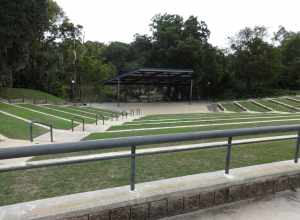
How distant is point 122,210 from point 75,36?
158 ft

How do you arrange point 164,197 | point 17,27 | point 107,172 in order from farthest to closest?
point 17,27 → point 107,172 → point 164,197

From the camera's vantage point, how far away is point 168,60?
2122 inches

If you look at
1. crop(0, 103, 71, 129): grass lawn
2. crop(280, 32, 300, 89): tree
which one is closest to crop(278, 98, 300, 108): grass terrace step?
crop(280, 32, 300, 89): tree

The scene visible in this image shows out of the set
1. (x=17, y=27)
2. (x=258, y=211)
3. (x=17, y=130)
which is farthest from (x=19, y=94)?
(x=258, y=211)

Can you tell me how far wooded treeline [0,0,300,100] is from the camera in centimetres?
4378

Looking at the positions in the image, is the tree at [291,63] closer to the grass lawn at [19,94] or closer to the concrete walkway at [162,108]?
the concrete walkway at [162,108]

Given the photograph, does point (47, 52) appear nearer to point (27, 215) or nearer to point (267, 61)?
point (267, 61)

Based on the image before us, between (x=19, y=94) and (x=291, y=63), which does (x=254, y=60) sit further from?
(x=19, y=94)

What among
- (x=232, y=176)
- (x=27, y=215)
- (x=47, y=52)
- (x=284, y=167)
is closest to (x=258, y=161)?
(x=284, y=167)

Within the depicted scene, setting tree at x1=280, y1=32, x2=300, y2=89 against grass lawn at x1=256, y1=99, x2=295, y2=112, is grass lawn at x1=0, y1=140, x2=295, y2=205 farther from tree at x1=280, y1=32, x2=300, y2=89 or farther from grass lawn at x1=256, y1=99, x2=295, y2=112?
tree at x1=280, y1=32, x2=300, y2=89

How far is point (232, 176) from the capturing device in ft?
11.6

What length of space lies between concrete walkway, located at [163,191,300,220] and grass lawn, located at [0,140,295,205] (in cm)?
131

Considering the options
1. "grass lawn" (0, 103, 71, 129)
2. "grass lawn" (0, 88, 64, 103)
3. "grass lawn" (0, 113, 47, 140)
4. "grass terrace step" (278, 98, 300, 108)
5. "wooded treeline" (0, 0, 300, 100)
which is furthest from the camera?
"wooded treeline" (0, 0, 300, 100)

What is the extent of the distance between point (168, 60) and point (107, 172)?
5070 centimetres
